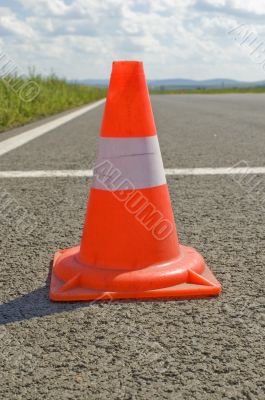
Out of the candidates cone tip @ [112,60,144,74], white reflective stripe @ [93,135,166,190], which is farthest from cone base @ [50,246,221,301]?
cone tip @ [112,60,144,74]

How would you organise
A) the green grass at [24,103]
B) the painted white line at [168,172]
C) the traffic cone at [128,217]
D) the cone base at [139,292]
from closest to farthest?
1. the cone base at [139,292]
2. the traffic cone at [128,217]
3. the painted white line at [168,172]
4. the green grass at [24,103]

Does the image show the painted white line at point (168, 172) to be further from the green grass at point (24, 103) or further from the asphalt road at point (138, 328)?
the green grass at point (24, 103)

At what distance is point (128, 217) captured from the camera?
2.52 meters

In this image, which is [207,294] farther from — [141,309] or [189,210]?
[189,210]

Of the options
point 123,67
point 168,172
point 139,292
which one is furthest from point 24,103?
point 139,292

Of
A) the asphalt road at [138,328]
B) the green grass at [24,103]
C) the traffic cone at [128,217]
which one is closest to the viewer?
the asphalt road at [138,328]

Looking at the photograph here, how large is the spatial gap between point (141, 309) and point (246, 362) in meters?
0.54

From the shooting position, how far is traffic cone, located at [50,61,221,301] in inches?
96.7

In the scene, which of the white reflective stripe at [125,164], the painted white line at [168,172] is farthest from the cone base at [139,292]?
the painted white line at [168,172]

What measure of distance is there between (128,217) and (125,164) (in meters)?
0.23

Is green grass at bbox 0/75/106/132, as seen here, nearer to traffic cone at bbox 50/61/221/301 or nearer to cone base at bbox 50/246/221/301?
traffic cone at bbox 50/61/221/301

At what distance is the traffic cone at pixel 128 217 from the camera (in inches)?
96.7

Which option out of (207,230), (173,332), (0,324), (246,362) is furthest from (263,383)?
(207,230)

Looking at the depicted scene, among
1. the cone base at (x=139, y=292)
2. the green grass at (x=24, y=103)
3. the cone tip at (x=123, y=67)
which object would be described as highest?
the cone tip at (x=123, y=67)
